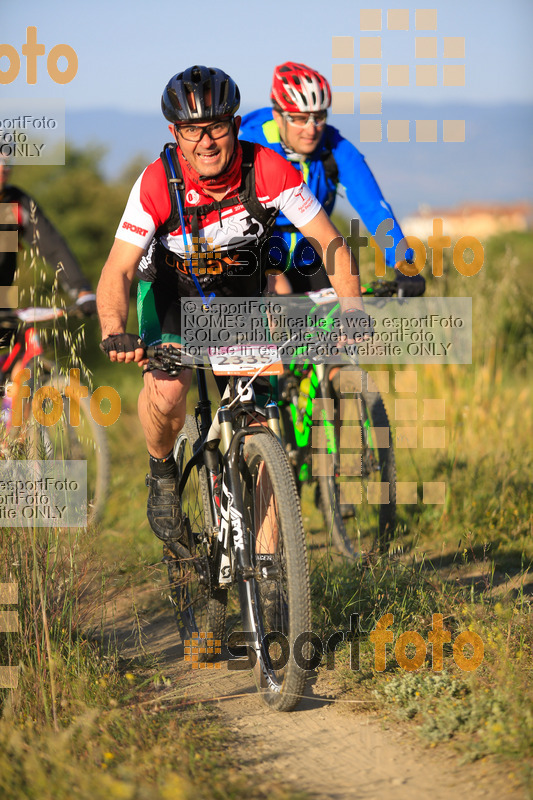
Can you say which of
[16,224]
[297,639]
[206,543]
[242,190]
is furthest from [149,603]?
[16,224]

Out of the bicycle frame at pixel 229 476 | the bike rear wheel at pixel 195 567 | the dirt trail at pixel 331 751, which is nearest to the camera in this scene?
the dirt trail at pixel 331 751

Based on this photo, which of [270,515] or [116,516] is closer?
[270,515]

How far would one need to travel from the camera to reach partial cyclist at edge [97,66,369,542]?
3262 mm

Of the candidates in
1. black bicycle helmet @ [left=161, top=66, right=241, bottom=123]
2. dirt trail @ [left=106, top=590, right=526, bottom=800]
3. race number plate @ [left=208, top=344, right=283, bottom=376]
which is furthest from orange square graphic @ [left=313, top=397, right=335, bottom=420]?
black bicycle helmet @ [left=161, top=66, right=241, bottom=123]

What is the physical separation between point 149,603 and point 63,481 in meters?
1.09

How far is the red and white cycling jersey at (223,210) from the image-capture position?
328 cm

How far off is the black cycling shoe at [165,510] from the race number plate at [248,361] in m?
0.76

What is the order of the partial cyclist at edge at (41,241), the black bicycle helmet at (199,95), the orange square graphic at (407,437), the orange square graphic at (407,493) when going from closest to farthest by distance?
the black bicycle helmet at (199,95) < the partial cyclist at edge at (41,241) < the orange square graphic at (407,437) < the orange square graphic at (407,493)

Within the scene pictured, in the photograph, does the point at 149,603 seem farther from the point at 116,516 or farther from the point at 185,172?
the point at 185,172

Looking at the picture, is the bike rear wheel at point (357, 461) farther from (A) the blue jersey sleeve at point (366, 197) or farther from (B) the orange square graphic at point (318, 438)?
(A) the blue jersey sleeve at point (366, 197)

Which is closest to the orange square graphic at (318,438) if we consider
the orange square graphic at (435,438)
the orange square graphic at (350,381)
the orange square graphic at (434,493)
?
the orange square graphic at (350,381)

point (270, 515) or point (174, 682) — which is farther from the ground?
point (270, 515)

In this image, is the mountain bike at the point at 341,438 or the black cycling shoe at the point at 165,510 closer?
the black cycling shoe at the point at 165,510

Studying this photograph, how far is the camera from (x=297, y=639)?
2846mm
